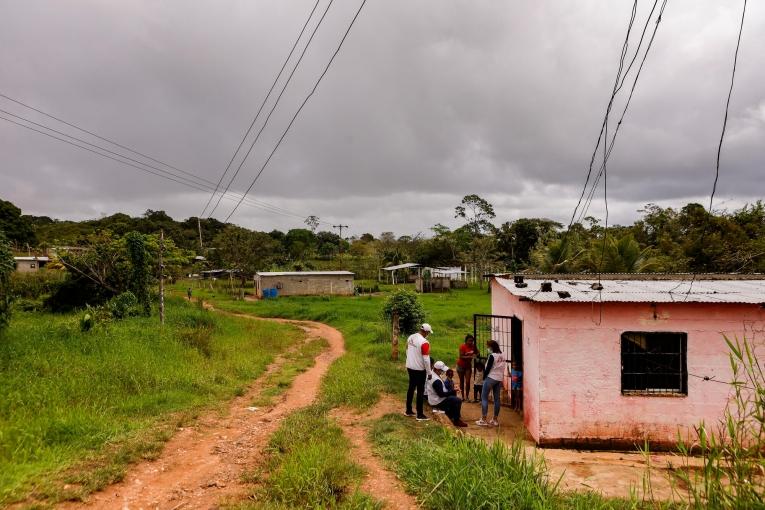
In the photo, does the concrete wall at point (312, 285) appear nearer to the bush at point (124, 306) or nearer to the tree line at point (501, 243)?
the tree line at point (501, 243)

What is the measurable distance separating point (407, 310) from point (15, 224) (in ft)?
161

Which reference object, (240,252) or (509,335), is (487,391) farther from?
(240,252)

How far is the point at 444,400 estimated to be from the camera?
27.8ft

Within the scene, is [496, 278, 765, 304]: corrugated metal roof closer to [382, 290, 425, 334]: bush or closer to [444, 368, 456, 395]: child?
[444, 368, 456, 395]: child

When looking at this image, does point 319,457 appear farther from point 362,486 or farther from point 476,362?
point 476,362

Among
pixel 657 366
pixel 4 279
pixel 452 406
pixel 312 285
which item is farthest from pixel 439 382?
pixel 312 285

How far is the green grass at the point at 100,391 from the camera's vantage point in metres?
5.97

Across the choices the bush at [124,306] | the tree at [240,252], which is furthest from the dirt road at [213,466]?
the tree at [240,252]

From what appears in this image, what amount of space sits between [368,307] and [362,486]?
72.3ft

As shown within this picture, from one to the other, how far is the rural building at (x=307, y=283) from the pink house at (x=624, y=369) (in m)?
29.6

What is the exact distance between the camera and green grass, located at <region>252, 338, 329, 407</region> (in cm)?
1049

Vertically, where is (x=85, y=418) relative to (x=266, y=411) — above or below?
above

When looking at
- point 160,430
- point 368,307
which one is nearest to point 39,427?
point 160,430

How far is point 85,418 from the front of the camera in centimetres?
750
